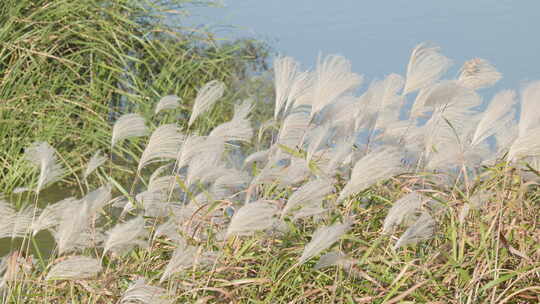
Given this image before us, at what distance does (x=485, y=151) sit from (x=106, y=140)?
323cm

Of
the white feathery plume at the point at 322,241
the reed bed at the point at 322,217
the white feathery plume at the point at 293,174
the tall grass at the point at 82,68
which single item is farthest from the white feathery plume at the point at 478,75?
the tall grass at the point at 82,68

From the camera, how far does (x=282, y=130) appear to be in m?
2.52

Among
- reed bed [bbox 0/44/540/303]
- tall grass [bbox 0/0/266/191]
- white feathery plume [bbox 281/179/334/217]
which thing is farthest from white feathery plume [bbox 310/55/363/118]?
tall grass [bbox 0/0/266/191]

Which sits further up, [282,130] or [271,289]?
[282,130]

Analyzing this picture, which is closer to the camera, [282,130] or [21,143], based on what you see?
[282,130]

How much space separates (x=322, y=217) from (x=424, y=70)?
1.95 ft

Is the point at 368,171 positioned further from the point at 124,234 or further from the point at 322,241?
the point at 124,234

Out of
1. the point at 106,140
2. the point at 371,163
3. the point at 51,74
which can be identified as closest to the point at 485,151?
the point at 371,163

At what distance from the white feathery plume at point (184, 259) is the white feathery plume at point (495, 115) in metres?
0.91

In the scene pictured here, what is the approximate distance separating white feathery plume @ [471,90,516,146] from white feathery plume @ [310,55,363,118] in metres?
0.41

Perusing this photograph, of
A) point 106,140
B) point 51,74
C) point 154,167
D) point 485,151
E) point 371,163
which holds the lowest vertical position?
point 154,167

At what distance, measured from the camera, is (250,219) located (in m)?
1.87

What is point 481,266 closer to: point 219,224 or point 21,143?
point 219,224

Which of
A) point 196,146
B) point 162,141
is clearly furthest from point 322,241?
point 162,141
